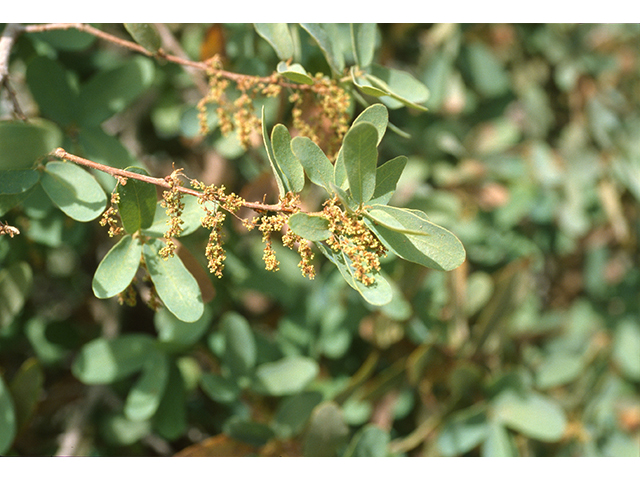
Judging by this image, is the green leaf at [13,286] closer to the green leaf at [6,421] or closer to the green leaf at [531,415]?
the green leaf at [6,421]

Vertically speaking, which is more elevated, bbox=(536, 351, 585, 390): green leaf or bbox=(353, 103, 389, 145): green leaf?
bbox=(353, 103, 389, 145): green leaf

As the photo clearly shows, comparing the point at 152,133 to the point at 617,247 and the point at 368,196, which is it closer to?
the point at 368,196

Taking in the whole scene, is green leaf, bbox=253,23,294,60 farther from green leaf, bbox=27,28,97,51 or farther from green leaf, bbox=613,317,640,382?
green leaf, bbox=613,317,640,382

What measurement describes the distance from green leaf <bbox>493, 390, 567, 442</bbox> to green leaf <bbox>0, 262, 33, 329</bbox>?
1.10 m

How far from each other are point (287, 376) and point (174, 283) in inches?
18.7

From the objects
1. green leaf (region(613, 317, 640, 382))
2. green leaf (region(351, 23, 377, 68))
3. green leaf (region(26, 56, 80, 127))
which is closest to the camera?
green leaf (region(351, 23, 377, 68))

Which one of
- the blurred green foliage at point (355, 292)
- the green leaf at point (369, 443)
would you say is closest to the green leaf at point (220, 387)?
the blurred green foliage at point (355, 292)

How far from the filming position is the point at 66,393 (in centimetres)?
129

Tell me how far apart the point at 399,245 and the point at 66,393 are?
3.35ft

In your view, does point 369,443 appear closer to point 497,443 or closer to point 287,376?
point 287,376

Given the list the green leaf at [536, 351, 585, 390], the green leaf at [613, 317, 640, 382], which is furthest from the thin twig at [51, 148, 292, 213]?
the green leaf at [613, 317, 640, 382]

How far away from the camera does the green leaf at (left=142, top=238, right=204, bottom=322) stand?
2.36ft

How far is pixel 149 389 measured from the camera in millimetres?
1081

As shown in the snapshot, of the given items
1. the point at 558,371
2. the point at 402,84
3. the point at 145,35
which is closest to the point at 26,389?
the point at 145,35
